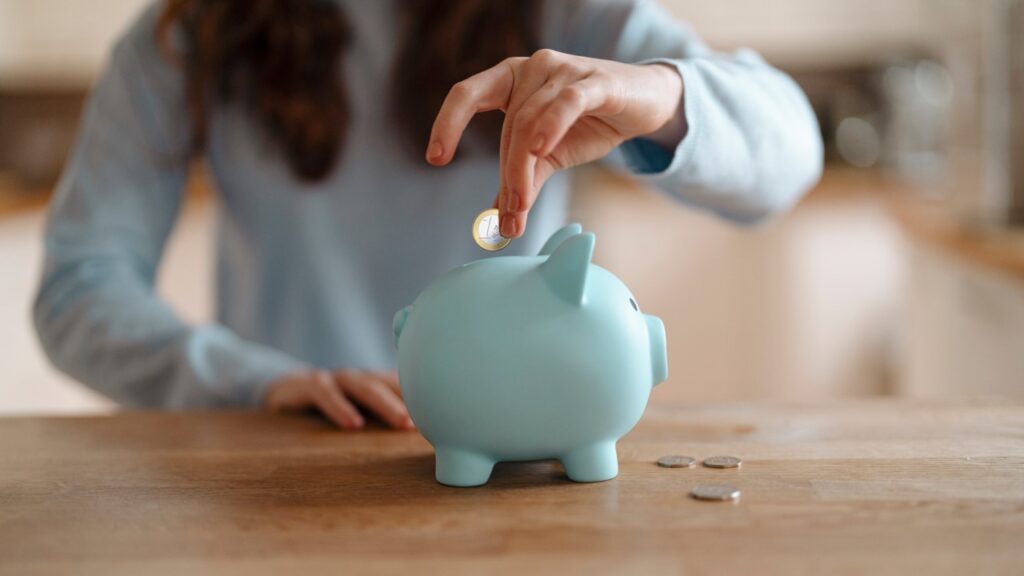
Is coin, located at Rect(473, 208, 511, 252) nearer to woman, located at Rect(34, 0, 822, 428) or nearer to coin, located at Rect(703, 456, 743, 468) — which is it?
coin, located at Rect(703, 456, 743, 468)

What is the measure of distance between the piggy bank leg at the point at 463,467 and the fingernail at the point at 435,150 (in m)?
0.20

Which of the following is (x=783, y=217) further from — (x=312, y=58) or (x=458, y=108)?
(x=458, y=108)

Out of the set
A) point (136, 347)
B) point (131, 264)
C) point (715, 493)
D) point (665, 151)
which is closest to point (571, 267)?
point (715, 493)

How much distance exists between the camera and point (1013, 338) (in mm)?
1720

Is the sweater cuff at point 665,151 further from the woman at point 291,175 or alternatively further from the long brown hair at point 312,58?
the long brown hair at point 312,58

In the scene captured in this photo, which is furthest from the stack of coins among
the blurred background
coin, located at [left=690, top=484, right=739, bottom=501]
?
the blurred background

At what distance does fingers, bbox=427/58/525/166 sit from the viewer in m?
0.69

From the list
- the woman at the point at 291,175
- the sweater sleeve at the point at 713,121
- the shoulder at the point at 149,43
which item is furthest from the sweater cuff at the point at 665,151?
the shoulder at the point at 149,43

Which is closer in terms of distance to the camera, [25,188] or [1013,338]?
[1013,338]

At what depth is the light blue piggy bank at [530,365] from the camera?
68 centimetres

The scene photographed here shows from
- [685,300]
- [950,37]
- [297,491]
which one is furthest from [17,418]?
[685,300]

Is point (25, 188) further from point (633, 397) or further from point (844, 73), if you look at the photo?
point (633, 397)

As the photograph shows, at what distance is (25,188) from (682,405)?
3146mm

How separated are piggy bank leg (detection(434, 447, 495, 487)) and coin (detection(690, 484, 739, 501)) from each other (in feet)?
0.46
